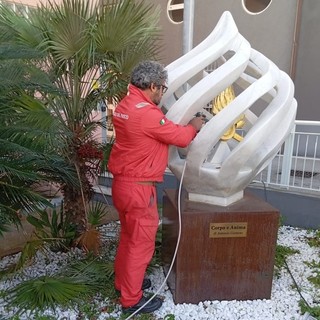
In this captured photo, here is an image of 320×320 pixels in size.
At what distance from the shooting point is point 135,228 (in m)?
2.45

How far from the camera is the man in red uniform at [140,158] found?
7.54ft

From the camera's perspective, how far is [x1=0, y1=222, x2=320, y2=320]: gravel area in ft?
8.48

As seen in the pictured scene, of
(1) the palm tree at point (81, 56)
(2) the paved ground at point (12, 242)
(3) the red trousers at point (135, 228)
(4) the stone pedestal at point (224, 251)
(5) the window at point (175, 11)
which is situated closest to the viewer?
(3) the red trousers at point (135, 228)

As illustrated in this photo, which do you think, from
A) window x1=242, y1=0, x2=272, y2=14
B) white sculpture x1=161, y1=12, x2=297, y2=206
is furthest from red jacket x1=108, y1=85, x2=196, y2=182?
window x1=242, y1=0, x2=272, y2=14

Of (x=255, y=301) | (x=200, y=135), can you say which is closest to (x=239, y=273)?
(x=255, y=301)

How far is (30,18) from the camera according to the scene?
331 cm

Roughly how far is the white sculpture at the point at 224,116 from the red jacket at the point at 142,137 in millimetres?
198

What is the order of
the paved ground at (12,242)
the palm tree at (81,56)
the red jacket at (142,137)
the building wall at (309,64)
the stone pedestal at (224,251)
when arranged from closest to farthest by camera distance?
the red jacket at (142,137), the stone pedestal at (224,251), the palm tree at (81,56), the paved ground at (12,242), the building wall at (309,64)

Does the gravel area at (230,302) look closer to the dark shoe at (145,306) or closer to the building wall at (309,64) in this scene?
the dark shoe at (145,306)

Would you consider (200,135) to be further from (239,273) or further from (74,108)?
(74,108)

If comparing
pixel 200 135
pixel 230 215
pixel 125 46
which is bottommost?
pixel 230 215

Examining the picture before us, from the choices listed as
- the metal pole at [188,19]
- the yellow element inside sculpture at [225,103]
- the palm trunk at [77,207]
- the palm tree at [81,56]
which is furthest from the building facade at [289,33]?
the yellow element inside sculpture at [225,103]

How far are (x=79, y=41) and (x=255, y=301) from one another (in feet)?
9.01

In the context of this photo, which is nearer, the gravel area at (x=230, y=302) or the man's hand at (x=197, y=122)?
the man's hand at (x=197, y=122)
